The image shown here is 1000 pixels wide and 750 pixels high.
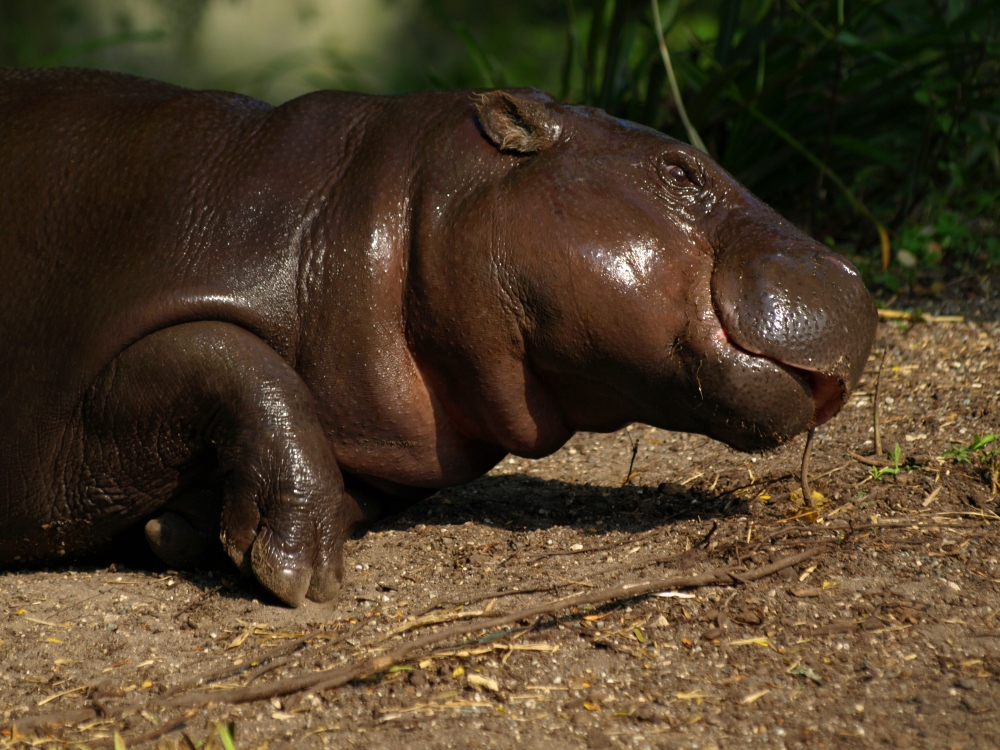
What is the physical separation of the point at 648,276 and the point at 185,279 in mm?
1136

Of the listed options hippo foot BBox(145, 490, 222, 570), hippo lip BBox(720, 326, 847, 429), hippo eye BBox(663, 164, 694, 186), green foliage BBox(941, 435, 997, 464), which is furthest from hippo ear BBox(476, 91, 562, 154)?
green foliage BBox(941, 435, 997, 464)

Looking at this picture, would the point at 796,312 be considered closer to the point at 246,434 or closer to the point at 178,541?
the point at 246,434

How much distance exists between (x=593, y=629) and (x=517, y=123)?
1.27 m

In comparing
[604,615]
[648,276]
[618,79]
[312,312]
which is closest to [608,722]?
[604,615]

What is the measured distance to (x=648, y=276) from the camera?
2.80m

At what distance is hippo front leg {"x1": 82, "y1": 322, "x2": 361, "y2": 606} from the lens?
111 inches

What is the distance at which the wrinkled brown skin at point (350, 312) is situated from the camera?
281cm

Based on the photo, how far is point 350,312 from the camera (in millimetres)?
2959

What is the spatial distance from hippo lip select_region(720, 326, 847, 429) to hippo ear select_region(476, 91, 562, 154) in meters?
0.67

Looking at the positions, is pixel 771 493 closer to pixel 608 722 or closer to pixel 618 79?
pixel 608 722

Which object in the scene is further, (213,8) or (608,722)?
(213,8)

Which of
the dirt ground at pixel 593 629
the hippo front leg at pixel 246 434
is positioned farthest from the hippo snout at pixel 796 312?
the hippo front leg at pixel 246 434

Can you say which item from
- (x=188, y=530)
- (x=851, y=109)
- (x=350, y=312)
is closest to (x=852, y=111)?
(x=851, y=109)

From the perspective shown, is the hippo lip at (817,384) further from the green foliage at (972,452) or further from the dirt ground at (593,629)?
the green foliage at (972,452)
